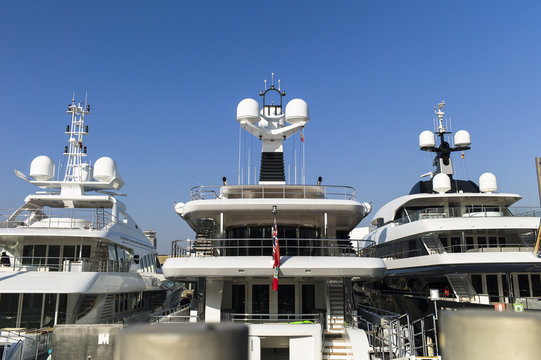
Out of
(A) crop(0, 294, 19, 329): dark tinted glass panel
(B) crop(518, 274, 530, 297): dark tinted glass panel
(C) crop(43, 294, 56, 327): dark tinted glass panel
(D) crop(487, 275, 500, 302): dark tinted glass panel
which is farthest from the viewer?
(D) crop(487, 275, 500, 302): dark tinted glass panel

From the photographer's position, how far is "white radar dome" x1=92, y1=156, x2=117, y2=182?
25.0 m

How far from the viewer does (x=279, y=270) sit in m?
14.8

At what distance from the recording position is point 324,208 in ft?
52.7

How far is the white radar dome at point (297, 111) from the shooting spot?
21.1 m

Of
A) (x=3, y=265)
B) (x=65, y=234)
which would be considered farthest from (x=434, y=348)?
(x=3, y=265)

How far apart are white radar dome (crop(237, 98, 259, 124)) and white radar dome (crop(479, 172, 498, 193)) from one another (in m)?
16.0

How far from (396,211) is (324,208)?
15.5 meters

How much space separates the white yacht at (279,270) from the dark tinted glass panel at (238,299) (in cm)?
4

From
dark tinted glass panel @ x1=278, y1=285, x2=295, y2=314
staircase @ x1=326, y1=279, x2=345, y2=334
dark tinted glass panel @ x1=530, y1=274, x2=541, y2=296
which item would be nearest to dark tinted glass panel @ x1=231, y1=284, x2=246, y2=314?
dark tinted glass panel @ x1=278, y1=285, x2=295, y2=314

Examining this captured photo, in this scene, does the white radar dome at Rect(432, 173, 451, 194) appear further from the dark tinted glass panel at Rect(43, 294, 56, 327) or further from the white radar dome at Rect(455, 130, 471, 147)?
the dark tinted glass panel at Rect(43, 294, 56, 327)

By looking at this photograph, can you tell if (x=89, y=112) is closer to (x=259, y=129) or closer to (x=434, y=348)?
(x=259, y=129)

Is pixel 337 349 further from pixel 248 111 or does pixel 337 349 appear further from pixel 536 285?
pixel 536 285

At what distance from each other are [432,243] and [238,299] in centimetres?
1254

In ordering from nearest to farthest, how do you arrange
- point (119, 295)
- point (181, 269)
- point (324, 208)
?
point (181, 269), point (324, 208), point (119, 295)
